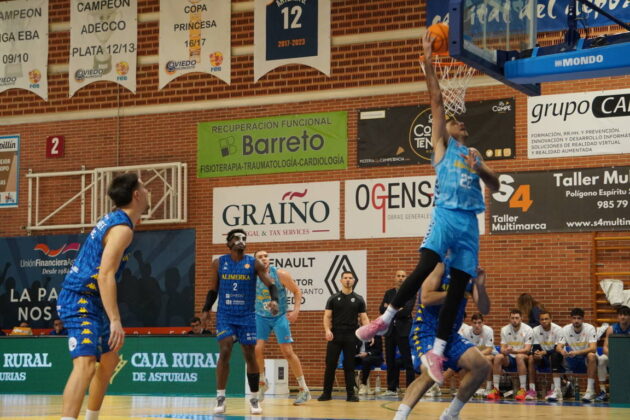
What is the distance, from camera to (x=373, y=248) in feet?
68.8

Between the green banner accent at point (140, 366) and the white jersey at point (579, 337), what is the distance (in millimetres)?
5971

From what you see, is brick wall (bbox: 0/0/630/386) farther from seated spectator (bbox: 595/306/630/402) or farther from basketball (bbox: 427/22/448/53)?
basketball (bbox: 427/22/448/53)

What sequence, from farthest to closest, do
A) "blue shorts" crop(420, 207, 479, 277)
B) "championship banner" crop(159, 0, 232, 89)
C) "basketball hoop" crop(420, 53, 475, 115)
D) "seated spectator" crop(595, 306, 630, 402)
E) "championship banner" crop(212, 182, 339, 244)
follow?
1. "championship banner" crop(159, 0, 232, 89)
2. "championship banner" crop(212, 182, 339, 244)
3. "seated spectator" crop(595, 306, 630, 402)
4. "basketball hoop" crop(420, 53, 475, 115)
5. "blue shorts" crop(420, 207, 479, 277)

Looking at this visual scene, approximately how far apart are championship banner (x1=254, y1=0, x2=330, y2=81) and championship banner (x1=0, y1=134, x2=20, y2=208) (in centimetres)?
667

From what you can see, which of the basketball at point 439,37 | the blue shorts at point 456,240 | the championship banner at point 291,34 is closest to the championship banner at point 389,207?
the championship banner at point 291,34

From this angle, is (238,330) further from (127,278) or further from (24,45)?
(24,45)

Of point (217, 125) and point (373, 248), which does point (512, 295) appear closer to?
point (373, 248)

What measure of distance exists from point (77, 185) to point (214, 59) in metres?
4.63

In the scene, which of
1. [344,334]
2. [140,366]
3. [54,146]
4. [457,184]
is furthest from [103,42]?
[457,184]

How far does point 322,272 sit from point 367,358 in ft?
10.3

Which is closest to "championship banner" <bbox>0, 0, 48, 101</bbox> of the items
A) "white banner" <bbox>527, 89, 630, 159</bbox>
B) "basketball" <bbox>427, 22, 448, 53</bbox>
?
"white banner" <bbox>527, 89, 630, 159</bbox>

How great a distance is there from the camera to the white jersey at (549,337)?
18203 mm

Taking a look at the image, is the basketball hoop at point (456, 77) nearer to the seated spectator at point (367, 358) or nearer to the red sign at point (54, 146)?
the seated spectator at point (367, 358)

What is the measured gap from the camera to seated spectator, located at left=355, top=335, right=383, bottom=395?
18641 mm
